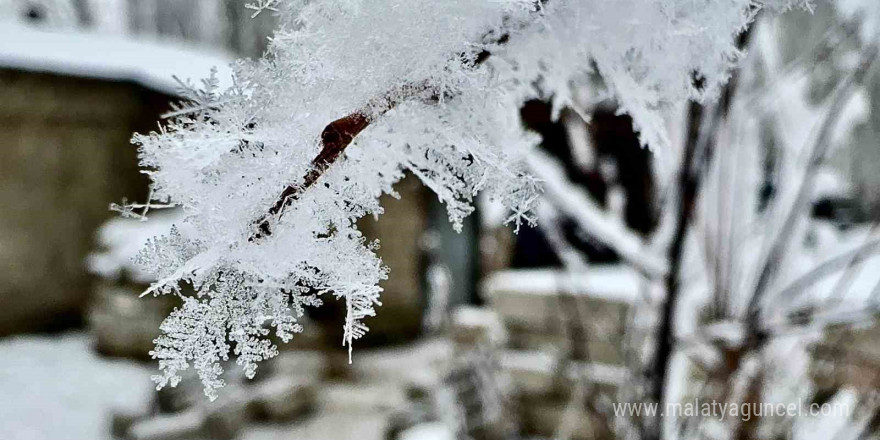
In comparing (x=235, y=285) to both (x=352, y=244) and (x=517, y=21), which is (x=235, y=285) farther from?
(x=517, y=21)

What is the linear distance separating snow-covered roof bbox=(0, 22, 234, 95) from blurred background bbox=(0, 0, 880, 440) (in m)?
0.03

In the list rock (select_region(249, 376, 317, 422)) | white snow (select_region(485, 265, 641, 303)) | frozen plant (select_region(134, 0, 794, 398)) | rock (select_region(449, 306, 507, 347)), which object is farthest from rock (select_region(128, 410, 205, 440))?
frozen plant (select_region(134, 0, 794, 398))

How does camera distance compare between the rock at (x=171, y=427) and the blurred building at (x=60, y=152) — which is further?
the blurred building at (x=60, y=152)

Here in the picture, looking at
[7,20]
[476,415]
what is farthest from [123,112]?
[476,415]

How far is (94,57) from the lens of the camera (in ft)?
18.3

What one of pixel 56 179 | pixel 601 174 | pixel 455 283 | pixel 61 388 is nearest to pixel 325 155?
pixel 601 174

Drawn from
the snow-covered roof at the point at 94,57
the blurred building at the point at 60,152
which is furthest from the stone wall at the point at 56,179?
the snow-covered roof at the point at 94,57

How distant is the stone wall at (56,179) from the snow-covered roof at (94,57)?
4.6 inches

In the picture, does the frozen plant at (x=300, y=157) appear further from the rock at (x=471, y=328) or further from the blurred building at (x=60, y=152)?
the blurred building at (x=60, y=152)

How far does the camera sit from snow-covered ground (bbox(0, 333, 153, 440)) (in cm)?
316

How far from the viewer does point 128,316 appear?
15.1 ft

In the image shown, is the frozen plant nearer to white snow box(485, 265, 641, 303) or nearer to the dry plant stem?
the dry plant stem

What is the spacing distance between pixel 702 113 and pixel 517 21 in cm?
75

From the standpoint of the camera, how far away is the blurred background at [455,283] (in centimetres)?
127
